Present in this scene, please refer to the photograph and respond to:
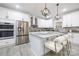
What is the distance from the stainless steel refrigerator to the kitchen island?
9cm

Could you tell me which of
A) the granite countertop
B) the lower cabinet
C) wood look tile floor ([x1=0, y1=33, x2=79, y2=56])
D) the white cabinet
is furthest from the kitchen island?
the lower cabinet

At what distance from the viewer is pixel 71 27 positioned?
1489 mm

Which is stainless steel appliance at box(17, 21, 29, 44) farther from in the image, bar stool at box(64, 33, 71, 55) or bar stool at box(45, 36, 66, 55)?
bar stool at box(64, 33, 71, 55)

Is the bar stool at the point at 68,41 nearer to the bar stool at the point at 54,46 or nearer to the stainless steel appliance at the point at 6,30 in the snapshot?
the bar stool at the point at 54,46

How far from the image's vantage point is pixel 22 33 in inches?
60.4

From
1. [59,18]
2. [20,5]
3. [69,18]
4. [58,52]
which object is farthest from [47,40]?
[20,5]

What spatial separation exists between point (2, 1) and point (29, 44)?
91cm

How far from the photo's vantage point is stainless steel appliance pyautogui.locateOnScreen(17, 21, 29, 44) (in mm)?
1496

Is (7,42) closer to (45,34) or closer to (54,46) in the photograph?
(45,34)

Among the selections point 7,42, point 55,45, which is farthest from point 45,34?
point 7,42

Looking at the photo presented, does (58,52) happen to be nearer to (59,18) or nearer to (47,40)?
(47,40)

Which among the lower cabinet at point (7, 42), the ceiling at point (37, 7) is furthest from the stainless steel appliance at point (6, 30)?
the ceiling at point (37, 7)

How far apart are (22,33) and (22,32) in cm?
2

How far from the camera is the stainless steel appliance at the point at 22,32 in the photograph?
4.91 feet
